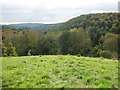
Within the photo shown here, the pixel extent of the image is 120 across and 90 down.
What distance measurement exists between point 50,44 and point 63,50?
5623 millimetres

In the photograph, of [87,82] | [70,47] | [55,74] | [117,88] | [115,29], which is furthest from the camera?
[115,29]

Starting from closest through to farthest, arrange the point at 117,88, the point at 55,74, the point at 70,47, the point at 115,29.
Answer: the point at 117,88 → the point at 55,74 → the point at 70,47 → the point at 115,29

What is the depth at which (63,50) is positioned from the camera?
8400 cm

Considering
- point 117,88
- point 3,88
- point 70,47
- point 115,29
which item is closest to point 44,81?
point 3,88

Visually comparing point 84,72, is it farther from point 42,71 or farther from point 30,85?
point 30,85

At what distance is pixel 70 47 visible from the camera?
83.1 metres

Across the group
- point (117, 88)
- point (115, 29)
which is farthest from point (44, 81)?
point (115, 29)

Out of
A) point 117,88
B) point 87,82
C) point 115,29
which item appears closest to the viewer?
point 117,88

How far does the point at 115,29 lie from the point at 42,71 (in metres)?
83.1

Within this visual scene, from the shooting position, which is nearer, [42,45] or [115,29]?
[42,45]

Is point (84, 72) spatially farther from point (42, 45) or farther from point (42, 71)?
point (42, 45)

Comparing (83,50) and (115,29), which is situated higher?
(115,29)

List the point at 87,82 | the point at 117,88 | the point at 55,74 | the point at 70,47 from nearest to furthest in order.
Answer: the point at 117,88 < the point at 87,82 < the point at 55,74 < the point at 70,47

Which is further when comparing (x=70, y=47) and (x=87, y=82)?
(x=70, y=47)
